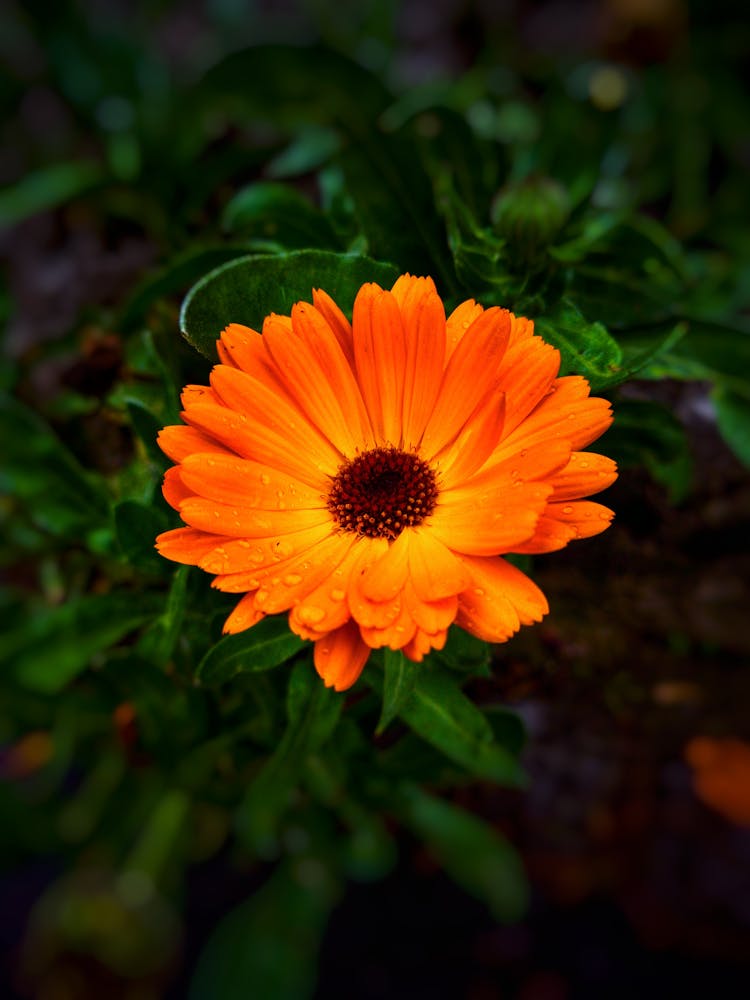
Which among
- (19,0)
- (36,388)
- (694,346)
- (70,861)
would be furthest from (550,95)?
(70,861)

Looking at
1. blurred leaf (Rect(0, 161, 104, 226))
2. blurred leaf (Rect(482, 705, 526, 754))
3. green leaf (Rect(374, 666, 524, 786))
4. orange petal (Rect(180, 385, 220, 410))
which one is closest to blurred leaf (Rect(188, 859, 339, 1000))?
blurred leaf (Rect(482, 705, 526, 754))

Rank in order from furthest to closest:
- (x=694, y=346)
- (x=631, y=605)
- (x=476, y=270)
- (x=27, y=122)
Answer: (x=27, y=122), (x=631, y=605), (x=694, y=346), (x=476, y=270)

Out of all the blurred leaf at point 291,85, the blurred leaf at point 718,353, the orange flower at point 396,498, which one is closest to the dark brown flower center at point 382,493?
the orange flower at point 396,498

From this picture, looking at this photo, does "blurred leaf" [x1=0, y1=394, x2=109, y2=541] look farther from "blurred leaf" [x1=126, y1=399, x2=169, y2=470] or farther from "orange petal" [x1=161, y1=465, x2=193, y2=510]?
"orange petal" [x1=161, y1=465, x2=193, y2=510]

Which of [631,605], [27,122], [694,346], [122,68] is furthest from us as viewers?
[27,122]

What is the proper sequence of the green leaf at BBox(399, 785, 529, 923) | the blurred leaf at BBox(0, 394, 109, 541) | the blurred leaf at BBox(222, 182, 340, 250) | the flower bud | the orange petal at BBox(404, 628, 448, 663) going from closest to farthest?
the orange petal at BBox(404, 628, 448, 663), the flower bud, the blurred leaf at BBox(222, 182, 340, 250), the blurred leaf at BBox(0, 394, 109, 541), the green leaf at BBox(399, 785, 529, 923)

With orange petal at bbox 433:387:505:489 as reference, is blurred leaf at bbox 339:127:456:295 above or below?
above

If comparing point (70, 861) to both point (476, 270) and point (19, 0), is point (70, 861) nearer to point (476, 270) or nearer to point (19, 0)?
point (476, 270)
